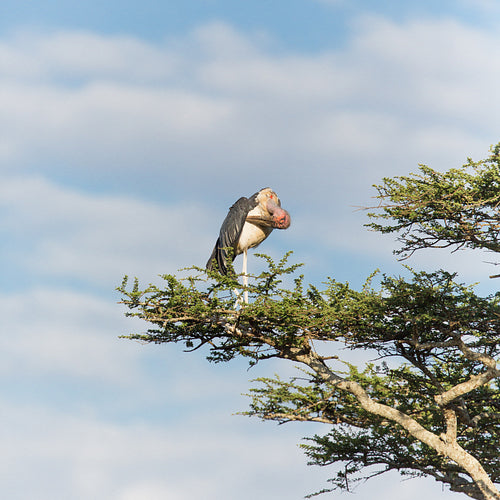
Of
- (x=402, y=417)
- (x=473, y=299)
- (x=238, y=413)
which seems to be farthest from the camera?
(x=238, y=413)

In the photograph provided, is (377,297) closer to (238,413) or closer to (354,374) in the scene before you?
(354,374)

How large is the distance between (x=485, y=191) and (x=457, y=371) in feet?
17.4

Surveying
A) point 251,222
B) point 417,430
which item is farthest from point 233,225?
point 417,430

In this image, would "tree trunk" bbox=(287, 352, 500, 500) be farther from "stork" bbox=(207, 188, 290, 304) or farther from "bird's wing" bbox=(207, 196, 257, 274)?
"bird's wing" bbox=(207, 196, 257, 274)

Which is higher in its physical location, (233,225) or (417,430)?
(233,225)

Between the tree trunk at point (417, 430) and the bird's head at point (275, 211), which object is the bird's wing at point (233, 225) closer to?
the bird's head at point (275, 211)

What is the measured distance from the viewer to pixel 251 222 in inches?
693

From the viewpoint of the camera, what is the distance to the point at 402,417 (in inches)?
606

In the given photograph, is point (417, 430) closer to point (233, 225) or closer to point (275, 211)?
point (275, 211)

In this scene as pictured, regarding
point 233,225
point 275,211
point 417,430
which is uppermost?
point 275,211

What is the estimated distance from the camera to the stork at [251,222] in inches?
690

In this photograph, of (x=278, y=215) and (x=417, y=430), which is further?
(x=278, y=215)

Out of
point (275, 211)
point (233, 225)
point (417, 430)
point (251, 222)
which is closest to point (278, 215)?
point (275, 211)

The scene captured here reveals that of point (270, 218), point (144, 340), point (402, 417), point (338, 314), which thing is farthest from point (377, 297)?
point (144, 340)
